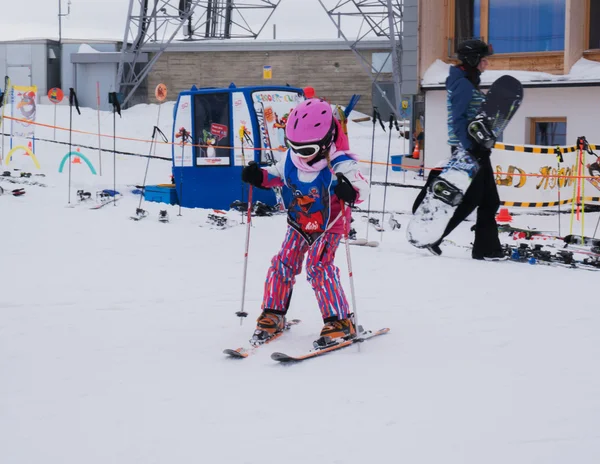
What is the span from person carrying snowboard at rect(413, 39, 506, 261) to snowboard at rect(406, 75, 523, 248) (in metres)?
0.06

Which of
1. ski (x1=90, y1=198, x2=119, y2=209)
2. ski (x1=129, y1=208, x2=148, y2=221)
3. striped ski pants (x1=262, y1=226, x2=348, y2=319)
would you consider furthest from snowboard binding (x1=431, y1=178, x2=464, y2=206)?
ski (x1=90, y1=198, x2=119, y2=209)

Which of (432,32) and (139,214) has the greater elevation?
(432,32)

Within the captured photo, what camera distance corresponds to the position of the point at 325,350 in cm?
519

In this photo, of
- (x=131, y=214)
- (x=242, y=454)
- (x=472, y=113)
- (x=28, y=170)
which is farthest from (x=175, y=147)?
(x=242, y=454)

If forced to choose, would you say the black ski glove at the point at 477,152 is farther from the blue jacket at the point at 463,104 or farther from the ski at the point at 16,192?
the ski at the point at 16,192

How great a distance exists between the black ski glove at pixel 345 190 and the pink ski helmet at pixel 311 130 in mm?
260

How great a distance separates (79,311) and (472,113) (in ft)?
14.2

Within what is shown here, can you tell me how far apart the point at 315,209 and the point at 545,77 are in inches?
389

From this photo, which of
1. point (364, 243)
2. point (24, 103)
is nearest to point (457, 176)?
point (364, 243)

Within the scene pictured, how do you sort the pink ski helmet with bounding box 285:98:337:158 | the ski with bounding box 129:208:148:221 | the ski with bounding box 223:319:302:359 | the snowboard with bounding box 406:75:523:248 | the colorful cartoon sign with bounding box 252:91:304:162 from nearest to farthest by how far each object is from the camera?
the ski with bounding box 223:319:302:359 → the pink ski helmet with bounding box 285:98:337:158 → the snowboard with bounding box 406:75:523:248 → the ski with bounding box 129:208:148:221 → the colorful cartoon sign with bounding box 252:91:304:162

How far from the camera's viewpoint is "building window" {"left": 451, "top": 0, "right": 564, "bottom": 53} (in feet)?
49.5

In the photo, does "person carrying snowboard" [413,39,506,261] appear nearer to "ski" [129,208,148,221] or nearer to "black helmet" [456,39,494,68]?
"black helmet" [456,39,494,68]

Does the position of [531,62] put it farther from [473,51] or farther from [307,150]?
[307,150]

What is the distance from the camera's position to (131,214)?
11.6 m
